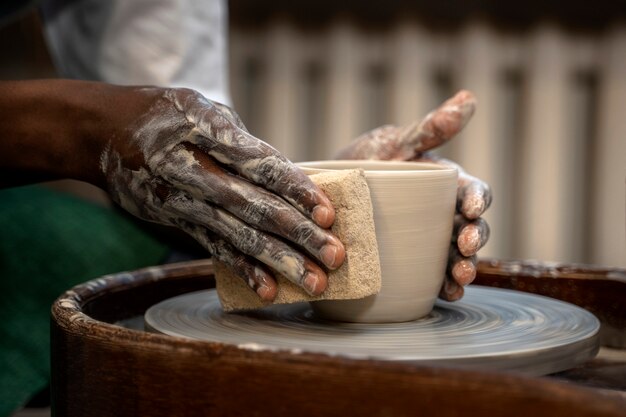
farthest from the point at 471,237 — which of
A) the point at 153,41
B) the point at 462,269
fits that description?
the point at 153,41

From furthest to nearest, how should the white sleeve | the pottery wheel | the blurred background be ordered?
1. the blurred background
2. the white sleeve
3. the pottery wheel

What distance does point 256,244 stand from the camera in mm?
643

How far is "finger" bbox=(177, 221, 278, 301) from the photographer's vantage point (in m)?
0.65

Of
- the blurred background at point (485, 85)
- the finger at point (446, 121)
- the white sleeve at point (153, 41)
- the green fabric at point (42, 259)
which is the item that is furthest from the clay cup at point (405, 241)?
the blurred background at point (485, 85)

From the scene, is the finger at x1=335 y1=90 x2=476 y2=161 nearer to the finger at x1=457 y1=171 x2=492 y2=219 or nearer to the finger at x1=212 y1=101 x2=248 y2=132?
the finger at x1=457 y1=171 x2=492 y2=219

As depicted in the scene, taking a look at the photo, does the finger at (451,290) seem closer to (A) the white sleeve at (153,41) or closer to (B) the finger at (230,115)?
(B) the finger at (230,115)

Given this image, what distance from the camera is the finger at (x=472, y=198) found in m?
0.77

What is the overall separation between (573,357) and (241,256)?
0.29 m

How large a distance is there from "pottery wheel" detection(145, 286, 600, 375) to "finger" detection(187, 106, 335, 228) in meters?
0.10

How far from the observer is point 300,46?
2.16 meters

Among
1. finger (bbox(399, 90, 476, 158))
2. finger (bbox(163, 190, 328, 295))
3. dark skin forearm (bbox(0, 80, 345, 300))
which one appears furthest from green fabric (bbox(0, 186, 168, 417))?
finger (bbox(399, 90, 476, 158))

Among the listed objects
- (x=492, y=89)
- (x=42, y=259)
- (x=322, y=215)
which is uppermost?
(x=492, y=89)

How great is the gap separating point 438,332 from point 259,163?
0.21 meters

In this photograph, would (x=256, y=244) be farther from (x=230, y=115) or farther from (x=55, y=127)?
(x=55, y=127)
